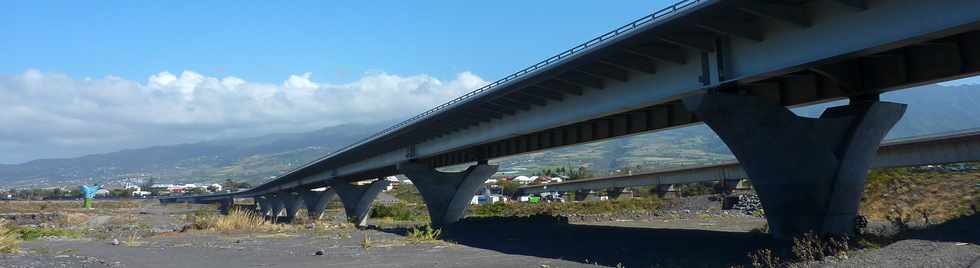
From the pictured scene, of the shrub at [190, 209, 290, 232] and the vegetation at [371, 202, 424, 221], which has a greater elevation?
the vegetation at [371, 202, 424, 221]

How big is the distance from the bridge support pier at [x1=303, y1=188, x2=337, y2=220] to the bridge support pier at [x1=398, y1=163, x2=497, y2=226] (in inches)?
1652

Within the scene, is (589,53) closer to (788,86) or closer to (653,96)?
(653,96)

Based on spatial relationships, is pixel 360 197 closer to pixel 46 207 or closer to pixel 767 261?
pixel 767 261

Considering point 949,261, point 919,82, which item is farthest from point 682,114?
point 949,261

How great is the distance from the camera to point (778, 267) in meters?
14.5

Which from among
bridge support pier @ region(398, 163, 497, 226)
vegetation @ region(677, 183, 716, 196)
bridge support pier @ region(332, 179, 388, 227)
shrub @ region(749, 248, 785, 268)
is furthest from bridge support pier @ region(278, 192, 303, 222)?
shrub @ region(749, 248, 785, 268)

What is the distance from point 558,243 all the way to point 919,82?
40.8ft

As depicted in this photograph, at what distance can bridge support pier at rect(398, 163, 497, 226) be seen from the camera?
56.3 m

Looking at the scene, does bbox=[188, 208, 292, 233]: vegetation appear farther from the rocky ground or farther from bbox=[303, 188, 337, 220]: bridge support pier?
bbox=[303, 188, 337, 220]: bridge support pier

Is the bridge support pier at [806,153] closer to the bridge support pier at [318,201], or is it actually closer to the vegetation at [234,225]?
the vegetation at [234,225]

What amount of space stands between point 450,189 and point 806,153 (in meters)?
35.9

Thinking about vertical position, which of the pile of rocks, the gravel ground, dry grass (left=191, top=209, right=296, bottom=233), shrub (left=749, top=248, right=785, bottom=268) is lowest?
shrub (left=749, top=248, right=785, bottom=268)

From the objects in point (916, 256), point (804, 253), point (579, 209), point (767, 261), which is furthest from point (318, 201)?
point (916, 256)

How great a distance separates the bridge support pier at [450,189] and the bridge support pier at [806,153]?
108 feet
